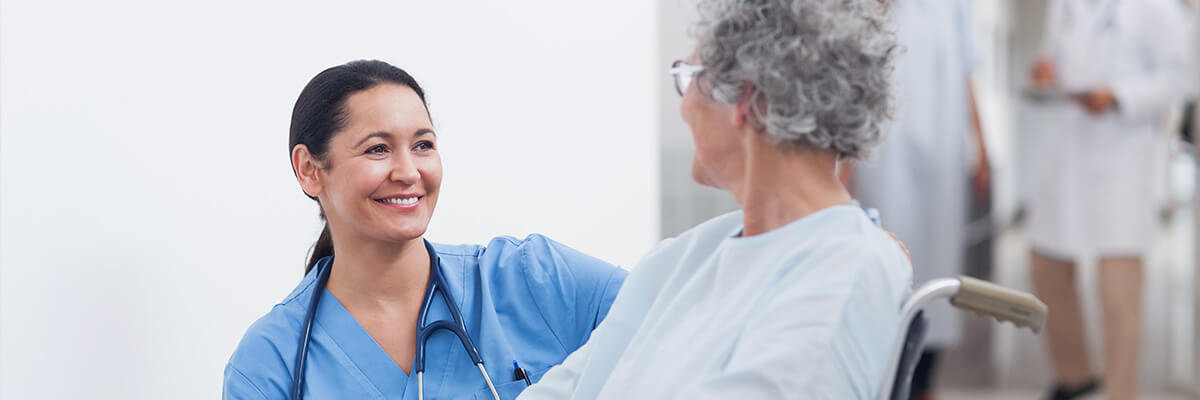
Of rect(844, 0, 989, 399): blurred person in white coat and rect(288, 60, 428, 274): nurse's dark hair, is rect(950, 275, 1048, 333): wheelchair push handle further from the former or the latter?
rect(844, 0, 989, 399): blurred person in white coat

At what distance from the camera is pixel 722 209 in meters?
2.80

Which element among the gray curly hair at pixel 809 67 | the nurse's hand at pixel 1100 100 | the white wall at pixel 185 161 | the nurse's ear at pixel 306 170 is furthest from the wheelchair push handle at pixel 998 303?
the nurse's hand at pixel 1100 100

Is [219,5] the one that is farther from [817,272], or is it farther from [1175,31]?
[1175,31]

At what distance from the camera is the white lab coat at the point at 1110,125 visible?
9.12 ft

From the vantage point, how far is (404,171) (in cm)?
124

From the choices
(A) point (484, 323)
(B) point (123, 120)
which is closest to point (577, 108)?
(A) point (484, 323)

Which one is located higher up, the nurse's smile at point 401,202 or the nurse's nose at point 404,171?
the nurse's nose at point 404,171

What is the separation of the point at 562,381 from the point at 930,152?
6.47 feet

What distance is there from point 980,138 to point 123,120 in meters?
2.47

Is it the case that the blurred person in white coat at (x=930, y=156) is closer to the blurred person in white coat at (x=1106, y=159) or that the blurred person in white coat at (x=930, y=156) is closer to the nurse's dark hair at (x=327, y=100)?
the blurred person in white coat at (x=1106, y=159)

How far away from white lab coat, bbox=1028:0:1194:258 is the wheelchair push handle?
2.15 m

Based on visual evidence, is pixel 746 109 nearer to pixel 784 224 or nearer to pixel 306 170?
pixel 784 224

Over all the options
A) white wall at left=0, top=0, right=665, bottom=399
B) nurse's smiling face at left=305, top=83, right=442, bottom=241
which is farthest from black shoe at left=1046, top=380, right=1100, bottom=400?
nurse's smiling face at left=305, top=83, right=442, bottom=241

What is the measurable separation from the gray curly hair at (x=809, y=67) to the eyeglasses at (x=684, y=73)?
0.11 ft
